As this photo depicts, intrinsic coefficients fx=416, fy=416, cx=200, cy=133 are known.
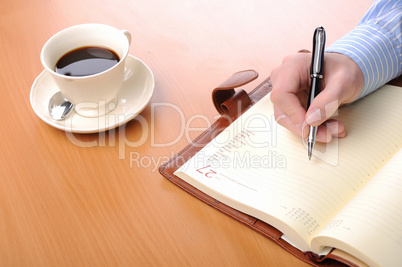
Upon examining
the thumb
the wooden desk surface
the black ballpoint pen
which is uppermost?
the black ballpoint pen

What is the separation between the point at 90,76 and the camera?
0.69m

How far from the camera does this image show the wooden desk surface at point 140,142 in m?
0.62

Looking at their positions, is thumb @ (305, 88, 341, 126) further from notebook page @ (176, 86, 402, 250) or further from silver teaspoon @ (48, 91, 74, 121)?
silver teaspoon @ (48, 91, 74, 121)

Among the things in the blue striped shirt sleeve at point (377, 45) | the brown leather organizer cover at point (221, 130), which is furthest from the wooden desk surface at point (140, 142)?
the blue striped shirt sleeve at point (377, 45)

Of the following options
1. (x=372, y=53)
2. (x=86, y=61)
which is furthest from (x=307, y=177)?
(x=86, y=61)

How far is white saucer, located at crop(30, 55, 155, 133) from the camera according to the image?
76 cm

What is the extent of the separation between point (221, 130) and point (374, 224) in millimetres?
313

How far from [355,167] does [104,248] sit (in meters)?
0.40

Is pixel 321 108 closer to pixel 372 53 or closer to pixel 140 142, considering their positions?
pixel 372 53

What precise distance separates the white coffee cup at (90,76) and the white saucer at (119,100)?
2 cm

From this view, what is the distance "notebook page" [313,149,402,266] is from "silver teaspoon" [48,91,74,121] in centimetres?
50

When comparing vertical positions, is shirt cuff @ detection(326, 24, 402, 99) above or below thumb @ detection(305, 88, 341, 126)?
above

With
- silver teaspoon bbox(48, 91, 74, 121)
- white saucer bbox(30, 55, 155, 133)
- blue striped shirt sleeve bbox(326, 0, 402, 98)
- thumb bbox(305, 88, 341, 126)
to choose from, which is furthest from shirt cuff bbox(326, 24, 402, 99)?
silver teaspoon bbox(48, 91, 74, 121)

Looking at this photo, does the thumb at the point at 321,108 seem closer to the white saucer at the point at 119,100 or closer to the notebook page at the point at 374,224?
the notebook page at the point at 374,224
